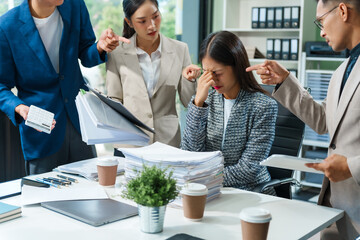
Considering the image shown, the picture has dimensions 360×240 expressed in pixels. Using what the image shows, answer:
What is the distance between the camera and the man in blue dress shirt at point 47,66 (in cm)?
226

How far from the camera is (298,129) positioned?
2346mm

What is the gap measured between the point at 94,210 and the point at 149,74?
1.02 metres

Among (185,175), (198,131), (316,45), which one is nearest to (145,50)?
(198,131)

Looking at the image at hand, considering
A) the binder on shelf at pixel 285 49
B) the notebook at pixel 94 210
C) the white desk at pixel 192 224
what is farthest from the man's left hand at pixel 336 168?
the binder on shelf at pixel 285 49

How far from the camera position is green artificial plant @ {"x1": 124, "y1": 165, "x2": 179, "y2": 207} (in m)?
1.36

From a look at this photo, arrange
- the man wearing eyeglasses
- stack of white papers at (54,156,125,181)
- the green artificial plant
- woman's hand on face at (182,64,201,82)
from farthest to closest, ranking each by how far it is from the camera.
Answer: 1. woman's hand on face at (182,64,201,82)
2. stack of white papers at (54,156,125,181)
3. the man wearing eyeglasses
4. the green artificial plant

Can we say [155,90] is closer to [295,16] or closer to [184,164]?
[184,164]

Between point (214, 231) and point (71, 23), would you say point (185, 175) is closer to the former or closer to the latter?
point (214, 231)

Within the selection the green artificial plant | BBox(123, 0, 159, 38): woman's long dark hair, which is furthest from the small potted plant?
BBox(123, 0, 159, 38): woman's long dark hair

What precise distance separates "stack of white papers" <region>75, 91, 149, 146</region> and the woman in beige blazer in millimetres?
399

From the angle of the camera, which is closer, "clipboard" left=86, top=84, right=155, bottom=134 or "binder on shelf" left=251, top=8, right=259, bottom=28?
"clipboard" left=86, top=84, right=155, bottom=134

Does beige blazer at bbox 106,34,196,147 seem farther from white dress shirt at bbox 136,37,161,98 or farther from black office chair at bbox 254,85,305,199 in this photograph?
black office chair at bbox 254,85,305,199

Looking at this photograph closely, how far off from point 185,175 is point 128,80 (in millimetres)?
903

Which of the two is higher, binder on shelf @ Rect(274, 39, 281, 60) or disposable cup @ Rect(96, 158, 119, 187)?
binder on shelf @ Rect(274, 39, 281, 60)
